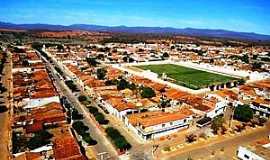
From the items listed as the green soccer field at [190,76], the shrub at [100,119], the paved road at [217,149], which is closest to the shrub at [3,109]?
the shrub at [100,119]

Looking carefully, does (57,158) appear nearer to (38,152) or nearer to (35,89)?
(38,152)

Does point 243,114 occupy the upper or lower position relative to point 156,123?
lower

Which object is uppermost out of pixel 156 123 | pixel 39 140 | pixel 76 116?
pixel 156 123

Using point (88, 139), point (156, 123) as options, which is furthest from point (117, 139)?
point (156, 123)

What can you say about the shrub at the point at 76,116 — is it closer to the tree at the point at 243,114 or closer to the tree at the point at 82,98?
the tree at the point at 82,98

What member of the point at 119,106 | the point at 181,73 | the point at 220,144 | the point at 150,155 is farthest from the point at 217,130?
the point at 181,73

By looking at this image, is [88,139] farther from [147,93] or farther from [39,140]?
[147,93]
